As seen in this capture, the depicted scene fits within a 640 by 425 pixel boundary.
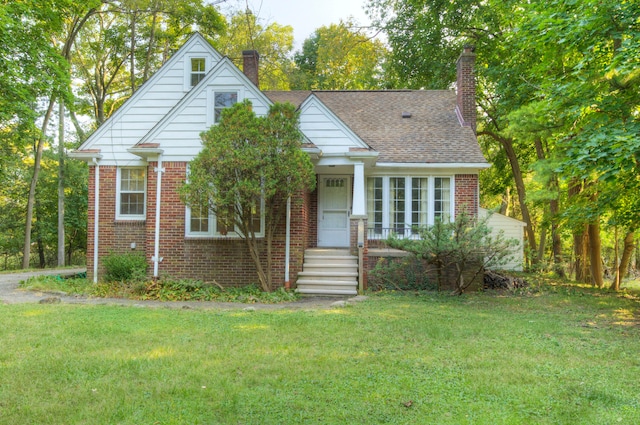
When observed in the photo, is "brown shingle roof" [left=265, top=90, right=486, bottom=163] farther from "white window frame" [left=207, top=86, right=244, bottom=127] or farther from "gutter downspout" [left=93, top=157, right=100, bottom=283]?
"gutter downspout" [left=93, top=157, right=100, bottom=283]

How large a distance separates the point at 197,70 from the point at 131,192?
3.66 m

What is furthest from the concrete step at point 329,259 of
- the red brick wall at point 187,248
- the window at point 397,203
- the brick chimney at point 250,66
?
the brick chimney at point 250,66

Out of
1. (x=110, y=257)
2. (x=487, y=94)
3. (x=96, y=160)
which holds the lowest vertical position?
(x=110, y=257)

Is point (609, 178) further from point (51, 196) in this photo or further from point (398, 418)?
point (51, 196)

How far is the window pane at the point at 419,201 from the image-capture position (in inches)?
485

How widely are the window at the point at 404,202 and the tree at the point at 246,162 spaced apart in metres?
3.64

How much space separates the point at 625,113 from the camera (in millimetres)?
8211

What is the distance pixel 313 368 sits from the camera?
15.0 ft

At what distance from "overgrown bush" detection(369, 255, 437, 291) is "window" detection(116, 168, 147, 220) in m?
6.24

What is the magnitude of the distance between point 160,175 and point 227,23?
14.7 meters

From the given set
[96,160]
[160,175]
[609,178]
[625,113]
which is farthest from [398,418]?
[96,160]

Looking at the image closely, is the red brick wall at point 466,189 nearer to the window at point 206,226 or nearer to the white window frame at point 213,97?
the window at point 206,226

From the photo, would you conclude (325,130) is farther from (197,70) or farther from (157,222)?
(157,222)

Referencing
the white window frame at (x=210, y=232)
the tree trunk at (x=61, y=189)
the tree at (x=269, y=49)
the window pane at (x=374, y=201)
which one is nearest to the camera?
the white window frame at (x=210, y=232)
